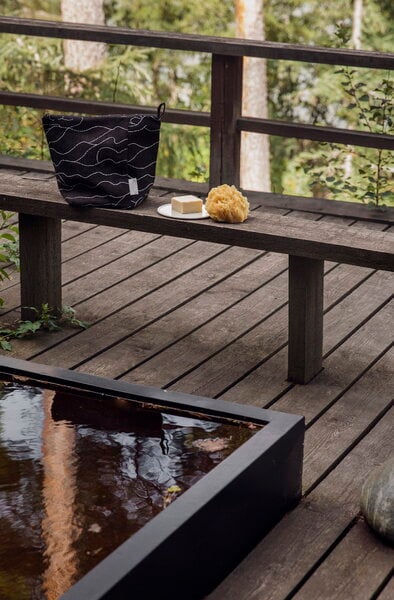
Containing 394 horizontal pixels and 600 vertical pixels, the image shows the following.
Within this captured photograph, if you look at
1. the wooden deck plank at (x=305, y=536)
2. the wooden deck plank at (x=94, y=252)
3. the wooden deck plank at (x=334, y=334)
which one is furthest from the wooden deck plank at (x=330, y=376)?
the wooden deck plank at (x=94, y=252)

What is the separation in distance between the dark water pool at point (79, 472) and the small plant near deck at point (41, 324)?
0.82 m

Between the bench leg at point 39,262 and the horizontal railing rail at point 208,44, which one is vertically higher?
the horizontal railing rail at point 208,44

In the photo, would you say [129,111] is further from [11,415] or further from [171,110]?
[11,415]

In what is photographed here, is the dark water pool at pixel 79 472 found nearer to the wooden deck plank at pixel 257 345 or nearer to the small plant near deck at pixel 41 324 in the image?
the wooden deck plank at pixel 257 345

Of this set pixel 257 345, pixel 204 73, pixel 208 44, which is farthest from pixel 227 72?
pixel 204 73

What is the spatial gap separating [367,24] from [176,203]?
1119 centimetres

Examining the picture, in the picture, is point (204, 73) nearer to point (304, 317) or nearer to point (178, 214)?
point (178, 214)

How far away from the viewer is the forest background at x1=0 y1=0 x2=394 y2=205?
10828 mm

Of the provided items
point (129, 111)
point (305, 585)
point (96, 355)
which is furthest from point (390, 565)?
point (129, 111)

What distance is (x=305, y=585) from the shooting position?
2.51 meters

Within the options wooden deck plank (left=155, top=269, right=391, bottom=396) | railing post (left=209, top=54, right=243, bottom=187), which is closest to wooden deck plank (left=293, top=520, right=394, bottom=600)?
wooden deck plank (left=155, top=269, right=391, bottom=396)

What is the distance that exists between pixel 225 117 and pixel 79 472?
2.99m

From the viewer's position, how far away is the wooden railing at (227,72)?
5.06 meters

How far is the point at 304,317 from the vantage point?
11.6ft
